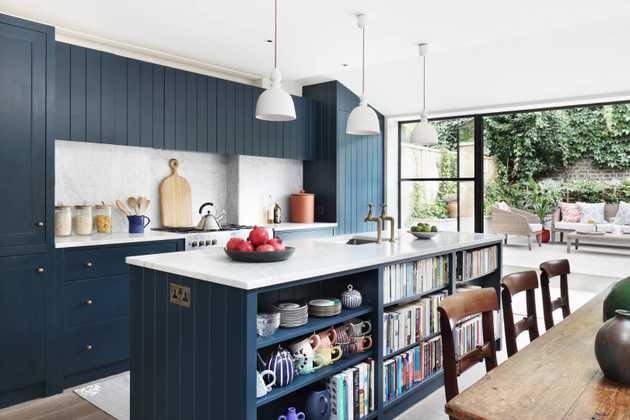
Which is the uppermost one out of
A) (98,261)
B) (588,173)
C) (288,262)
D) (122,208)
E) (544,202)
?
(588,173)

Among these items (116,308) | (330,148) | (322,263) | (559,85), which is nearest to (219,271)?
(322,263)

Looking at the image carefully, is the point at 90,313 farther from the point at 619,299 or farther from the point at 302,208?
the point at 619,299

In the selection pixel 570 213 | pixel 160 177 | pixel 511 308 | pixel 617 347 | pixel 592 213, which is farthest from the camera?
pixel 570 213

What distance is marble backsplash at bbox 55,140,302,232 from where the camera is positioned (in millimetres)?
3895

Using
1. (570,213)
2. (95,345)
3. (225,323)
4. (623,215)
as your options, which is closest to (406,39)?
(225,323)

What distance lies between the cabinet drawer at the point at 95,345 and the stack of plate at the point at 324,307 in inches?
70.3

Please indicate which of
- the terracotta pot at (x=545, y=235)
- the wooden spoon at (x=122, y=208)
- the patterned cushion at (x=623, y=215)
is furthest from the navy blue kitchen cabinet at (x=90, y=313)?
the terracotta pot at (x=545, y=235)

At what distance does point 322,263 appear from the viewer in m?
2.31

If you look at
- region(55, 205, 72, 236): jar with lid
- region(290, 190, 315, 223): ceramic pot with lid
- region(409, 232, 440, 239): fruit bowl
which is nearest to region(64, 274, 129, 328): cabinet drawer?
region(55, 205, 72, 236): jar with lid

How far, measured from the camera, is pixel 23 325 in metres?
3.01

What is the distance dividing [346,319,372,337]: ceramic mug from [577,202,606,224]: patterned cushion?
8.46m

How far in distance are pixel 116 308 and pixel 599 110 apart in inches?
438

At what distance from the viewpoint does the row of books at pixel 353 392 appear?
2.37m

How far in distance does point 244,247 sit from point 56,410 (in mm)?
1733
